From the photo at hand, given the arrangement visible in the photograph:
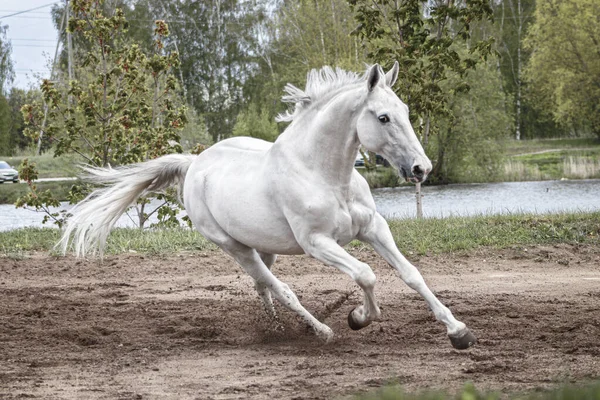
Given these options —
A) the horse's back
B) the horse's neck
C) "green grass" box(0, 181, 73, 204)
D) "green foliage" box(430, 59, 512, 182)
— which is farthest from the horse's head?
"green grass" box(0, 181, 73, 204)

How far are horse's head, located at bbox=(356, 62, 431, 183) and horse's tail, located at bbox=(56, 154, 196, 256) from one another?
2611 millimetres

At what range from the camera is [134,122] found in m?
13.5

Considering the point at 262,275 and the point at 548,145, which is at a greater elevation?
the point at 262,275

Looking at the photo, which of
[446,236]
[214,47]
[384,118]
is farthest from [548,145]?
[384,118]

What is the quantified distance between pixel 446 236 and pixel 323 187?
545cm

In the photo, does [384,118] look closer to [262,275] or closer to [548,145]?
[262,275]

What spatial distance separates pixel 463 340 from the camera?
5.22 meters

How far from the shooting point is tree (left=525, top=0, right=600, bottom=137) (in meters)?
38.2

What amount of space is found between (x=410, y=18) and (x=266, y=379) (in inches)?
369

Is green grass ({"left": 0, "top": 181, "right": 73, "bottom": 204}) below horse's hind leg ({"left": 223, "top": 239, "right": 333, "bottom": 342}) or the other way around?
below

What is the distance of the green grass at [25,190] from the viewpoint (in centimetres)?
2905

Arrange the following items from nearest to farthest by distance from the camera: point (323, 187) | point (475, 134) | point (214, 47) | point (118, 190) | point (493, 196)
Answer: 1. point (323, 187)
2. point (118, 190)
3. point (493, 196)
4. point (475, 134)
5. point (214, 47)

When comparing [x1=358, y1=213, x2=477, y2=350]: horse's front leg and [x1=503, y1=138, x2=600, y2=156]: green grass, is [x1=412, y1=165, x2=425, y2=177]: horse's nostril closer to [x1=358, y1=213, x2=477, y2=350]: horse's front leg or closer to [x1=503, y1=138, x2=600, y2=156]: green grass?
[x1=358, y1=213, x2=477, y2=350]: horse's front leg

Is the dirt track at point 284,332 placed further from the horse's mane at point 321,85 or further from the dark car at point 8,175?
the dark car at point 8,175
